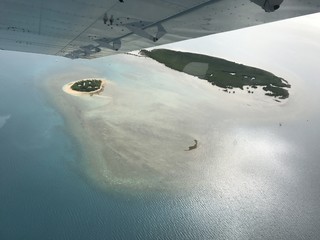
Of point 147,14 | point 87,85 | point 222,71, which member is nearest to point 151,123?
point 87,85

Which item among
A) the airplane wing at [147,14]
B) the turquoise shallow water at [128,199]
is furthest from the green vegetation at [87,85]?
the airplane wing at [147,14]

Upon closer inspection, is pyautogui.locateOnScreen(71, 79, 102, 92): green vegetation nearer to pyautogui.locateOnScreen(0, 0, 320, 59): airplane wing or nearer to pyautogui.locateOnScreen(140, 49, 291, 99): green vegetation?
pyautogui.locateOnScreen(140, 49, 291, 99): green vegetation

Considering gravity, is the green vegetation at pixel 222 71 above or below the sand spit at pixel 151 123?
above

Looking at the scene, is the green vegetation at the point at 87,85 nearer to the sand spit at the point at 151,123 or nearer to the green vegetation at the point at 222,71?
the sand spit at the point at 151,123

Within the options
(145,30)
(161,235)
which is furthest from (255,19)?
(161,235)

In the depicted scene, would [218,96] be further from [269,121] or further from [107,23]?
[107,23]

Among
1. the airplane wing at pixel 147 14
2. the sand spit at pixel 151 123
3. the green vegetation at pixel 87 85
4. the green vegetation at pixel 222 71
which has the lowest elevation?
the sand spit at pixel 151 123

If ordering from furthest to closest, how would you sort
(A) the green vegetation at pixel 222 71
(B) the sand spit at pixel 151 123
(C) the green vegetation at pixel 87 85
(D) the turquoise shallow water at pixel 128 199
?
(A) the green vegetation at pixel 222 71 → (C) the green vegetation at pixel 87 85 → (B) the sand spit at pixel 151 123 → (D) the turquoise shallow water at pixel 128 199
